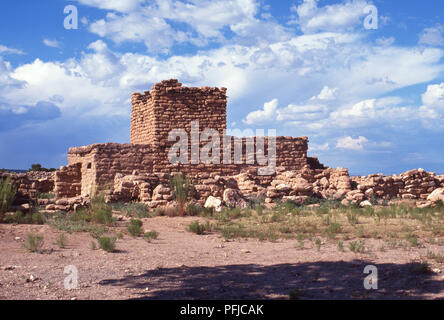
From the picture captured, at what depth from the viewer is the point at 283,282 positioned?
6188 mm

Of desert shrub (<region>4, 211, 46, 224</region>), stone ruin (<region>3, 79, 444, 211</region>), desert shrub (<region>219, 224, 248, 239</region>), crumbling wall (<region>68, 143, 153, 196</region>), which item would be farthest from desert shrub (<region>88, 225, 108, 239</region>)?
crumbling wall (<region>68, 143, 153, 196</region>)

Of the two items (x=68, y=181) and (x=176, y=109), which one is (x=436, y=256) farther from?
(x=68, y=181)

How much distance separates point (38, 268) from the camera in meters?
6.95

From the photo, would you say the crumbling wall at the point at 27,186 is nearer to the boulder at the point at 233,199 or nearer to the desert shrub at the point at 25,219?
the desert shrub at the point at 25,219

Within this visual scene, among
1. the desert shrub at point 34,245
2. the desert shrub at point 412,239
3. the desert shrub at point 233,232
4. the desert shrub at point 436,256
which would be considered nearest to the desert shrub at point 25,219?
the desert shrub at point 34,245

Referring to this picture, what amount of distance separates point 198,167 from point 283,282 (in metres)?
12.7

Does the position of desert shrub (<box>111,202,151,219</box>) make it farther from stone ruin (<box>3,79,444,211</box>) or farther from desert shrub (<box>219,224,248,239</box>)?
desert shrub (<box>219,224,248,239</box>)

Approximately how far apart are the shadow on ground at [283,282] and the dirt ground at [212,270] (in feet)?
0.04

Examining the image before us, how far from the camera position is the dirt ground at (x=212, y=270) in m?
5.66

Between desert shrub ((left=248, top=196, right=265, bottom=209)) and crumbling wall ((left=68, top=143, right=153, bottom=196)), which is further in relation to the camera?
crumbling wall ((left=68, top=143, right=153, bottom=196))

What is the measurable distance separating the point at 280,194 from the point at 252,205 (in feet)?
5.03

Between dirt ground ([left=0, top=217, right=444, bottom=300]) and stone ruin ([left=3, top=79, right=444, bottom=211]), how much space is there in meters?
7.43

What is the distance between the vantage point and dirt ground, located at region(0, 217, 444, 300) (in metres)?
5.66
